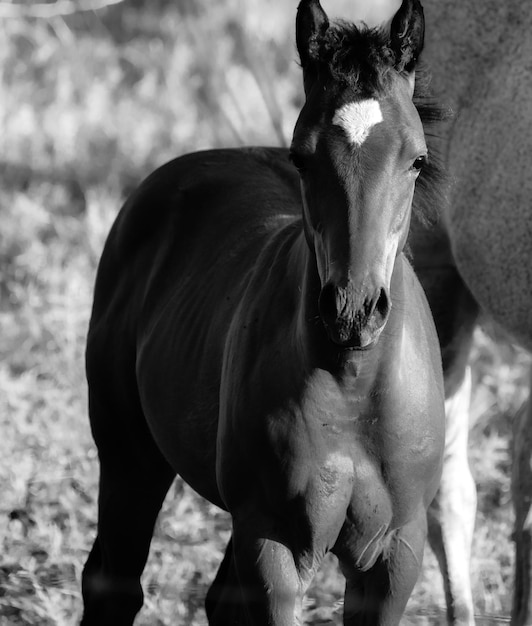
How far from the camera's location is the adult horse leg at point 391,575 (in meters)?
2.71


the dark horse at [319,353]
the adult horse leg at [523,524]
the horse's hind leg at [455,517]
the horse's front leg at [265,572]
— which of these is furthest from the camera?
the horse's hind leg at [455,517]

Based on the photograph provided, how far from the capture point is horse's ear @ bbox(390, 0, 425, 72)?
2.48 m

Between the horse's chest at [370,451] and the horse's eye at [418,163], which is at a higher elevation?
the horse's eye at [418,163]

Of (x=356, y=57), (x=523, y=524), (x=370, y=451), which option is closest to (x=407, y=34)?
(x=356, y=57)

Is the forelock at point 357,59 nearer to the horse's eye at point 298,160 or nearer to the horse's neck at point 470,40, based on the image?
the horse's eye at point 298,160

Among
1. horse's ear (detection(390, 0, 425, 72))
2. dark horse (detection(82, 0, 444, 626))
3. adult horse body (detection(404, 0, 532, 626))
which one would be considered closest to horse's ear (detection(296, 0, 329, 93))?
dark horse (detection(82, 0, 444, 626))

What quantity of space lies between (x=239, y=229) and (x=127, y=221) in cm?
50

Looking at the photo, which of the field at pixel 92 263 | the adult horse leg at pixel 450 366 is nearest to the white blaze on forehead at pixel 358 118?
the adult horse leg at pixel 450 366

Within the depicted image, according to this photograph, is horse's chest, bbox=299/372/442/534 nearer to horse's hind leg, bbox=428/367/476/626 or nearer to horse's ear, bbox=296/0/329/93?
horse's ear, bbox=296/0/329/93

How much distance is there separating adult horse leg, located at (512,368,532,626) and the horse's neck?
117 centimetres

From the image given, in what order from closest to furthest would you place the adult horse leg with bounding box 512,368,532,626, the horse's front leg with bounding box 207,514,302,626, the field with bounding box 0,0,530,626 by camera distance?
the horse's front leg with bounding box 207,514,302,626 < the adult horse leg with bounding box 512,368,532,626 < the field with bounding box 0,0,530,626

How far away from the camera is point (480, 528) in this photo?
471 centimetres

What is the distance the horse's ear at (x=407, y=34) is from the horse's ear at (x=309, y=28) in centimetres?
15

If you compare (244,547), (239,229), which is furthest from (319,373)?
(239,229)
